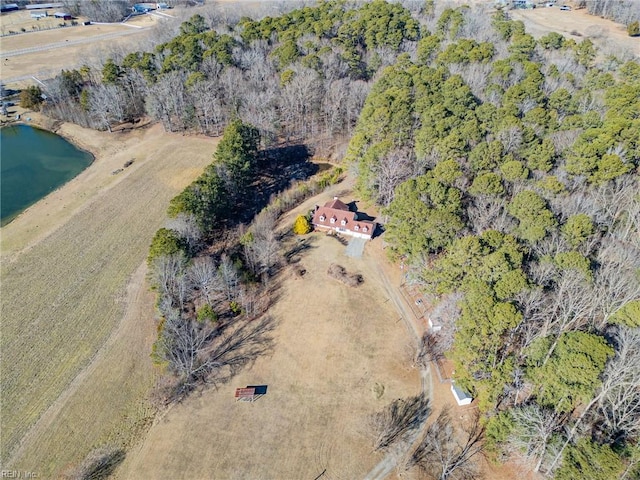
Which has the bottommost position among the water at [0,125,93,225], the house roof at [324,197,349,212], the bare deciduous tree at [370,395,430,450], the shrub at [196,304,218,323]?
the bare deciduous tree at [370,395,430,450]

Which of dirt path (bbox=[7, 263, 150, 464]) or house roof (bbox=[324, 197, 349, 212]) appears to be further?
house roof (bbox=[324, 197, 349, 212])

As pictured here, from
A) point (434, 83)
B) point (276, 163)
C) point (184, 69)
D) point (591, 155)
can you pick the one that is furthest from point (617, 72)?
point (184, 69)

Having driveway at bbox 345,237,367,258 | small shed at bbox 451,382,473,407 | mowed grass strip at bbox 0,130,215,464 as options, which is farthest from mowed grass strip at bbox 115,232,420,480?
mowed grass strip at bbox 0,130,215,464

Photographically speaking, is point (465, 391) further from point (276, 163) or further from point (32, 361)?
point (276, 163)

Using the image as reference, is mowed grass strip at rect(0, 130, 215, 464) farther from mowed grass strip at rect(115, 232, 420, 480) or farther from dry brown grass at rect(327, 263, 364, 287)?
dry brown grass at rect(327, 263, 364, 287)

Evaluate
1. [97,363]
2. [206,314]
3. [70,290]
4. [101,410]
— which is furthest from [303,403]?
[70,290]

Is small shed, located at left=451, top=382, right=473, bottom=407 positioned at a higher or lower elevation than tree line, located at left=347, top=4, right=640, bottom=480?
A: lower

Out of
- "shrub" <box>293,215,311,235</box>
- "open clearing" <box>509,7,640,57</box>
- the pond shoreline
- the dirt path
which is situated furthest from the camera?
"open clearing" <box>509,7,640,57</box>
